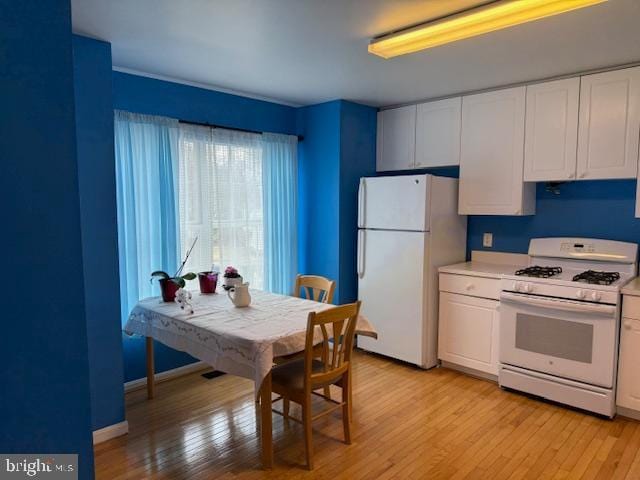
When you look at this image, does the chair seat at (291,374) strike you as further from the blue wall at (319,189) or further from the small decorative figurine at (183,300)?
the blue wall at (319,189)

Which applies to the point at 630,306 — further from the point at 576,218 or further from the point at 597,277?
the point at 576,218

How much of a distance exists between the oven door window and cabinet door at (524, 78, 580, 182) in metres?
1.09

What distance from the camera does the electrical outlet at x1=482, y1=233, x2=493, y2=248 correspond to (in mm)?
4011

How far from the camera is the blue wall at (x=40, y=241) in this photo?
1010mm

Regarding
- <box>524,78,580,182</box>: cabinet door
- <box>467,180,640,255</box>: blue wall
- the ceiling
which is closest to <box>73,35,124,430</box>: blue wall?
the ceiling

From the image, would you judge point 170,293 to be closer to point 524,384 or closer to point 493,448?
point 493,448

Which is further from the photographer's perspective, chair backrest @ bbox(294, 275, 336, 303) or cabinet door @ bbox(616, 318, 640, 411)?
chair backrest @ bbox(294, 275, 336, 303)

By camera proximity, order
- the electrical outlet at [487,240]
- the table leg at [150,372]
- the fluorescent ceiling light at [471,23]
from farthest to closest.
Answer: the electrical outlet at [487,240], the table leg at [150,372], the fluorescent ceiling light at [471,23]

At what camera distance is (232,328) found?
242 centimetres

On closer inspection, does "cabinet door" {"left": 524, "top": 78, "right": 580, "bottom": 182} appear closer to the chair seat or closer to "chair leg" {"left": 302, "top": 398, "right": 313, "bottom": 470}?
the chair seat

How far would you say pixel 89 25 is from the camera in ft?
7.80

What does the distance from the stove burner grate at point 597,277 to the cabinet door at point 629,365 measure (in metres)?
0.27

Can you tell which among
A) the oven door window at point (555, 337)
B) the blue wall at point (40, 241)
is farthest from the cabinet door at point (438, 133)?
the blue wall at point (40, 241)

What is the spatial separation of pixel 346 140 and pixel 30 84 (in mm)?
3312
